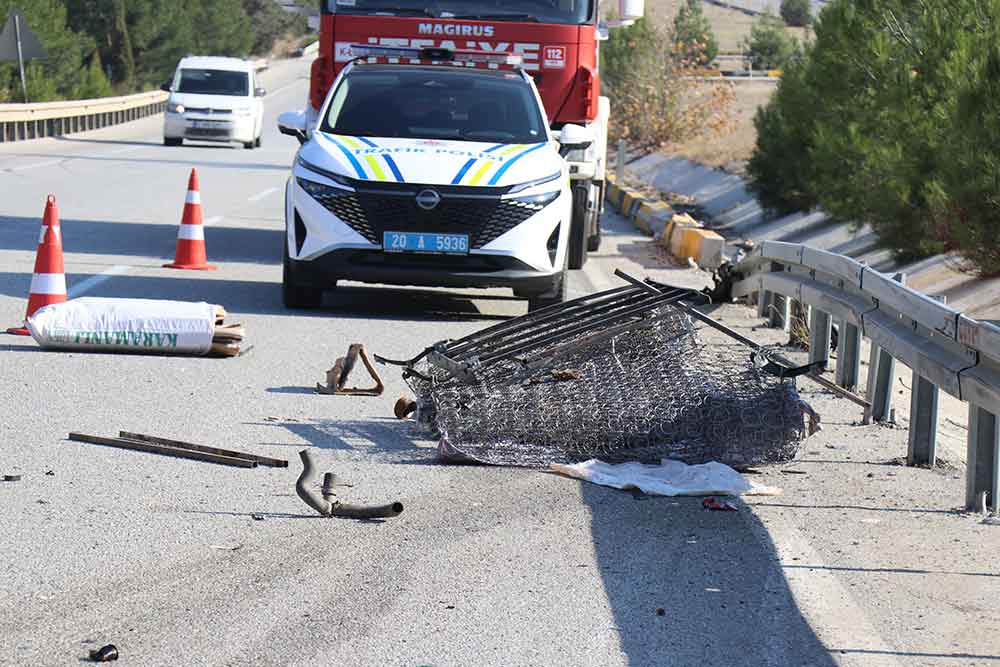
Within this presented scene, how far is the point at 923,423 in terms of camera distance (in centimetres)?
744

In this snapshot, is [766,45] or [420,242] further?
[766,45]

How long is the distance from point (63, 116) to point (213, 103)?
5587mm

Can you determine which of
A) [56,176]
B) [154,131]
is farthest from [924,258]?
[154,131]

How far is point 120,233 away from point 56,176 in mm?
9422

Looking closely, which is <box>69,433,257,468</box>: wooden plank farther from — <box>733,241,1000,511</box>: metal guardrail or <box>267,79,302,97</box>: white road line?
<box>267,79,302,97</box>: white road line

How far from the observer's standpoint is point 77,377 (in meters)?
8.84

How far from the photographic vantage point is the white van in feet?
125

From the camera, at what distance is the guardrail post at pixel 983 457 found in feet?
21.1

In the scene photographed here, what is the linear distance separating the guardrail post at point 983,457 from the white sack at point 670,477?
0.79 meters

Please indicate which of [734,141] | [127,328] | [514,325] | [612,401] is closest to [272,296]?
[127,328]

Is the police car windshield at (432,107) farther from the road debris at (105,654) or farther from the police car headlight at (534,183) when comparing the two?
the road debris at (105,654)

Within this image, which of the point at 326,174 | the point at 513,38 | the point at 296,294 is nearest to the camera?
the point at 326,174

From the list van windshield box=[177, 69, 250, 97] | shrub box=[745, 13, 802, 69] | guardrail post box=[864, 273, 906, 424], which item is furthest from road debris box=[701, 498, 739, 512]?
shrub box=[745, 13, 802, 69]

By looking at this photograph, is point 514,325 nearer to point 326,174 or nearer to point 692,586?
point 692,586
